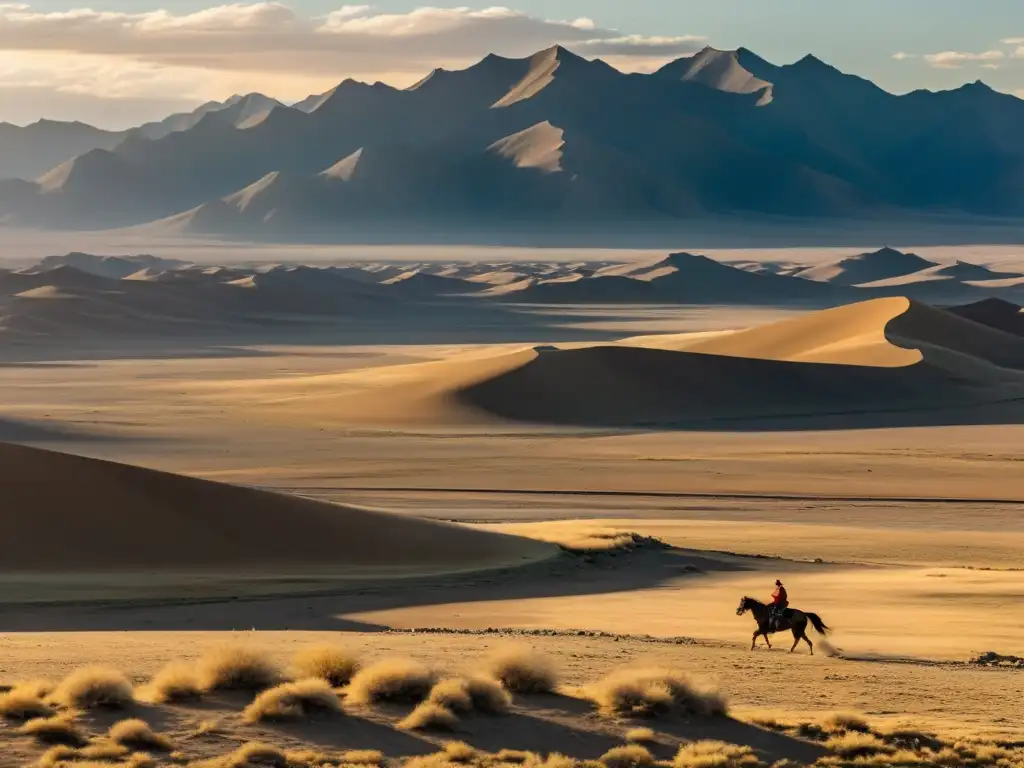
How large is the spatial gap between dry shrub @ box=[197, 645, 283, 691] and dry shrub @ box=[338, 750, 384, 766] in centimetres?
183

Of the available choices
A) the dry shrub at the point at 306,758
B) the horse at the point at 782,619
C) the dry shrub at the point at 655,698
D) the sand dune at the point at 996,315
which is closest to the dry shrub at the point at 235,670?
the dry shrub at the point at 306,758

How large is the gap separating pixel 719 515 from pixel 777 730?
949 inches

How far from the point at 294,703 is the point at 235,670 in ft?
2.86

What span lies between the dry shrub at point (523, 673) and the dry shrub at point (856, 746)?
2505 mm

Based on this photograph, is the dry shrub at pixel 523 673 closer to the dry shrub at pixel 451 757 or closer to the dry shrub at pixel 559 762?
the dry shrub at pixel 451 757

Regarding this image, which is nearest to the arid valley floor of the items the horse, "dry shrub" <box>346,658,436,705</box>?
"dry shrub" <box>346,658,436,705</box>

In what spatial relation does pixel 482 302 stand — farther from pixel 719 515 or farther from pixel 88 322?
pixel 719 515

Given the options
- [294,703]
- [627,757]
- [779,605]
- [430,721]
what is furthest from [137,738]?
[779,605]

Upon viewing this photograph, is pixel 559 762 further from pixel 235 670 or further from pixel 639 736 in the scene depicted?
pixel 235 670

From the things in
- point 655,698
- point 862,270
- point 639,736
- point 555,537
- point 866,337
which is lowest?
point 639,736

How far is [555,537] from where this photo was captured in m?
31.0

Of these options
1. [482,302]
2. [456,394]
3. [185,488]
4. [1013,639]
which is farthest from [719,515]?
[482,302]

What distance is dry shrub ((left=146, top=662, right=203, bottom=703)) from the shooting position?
14.6 meters

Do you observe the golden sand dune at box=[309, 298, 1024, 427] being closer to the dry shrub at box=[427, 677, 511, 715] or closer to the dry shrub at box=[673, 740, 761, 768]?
the dry shrub at box=[427, 677, 511, 715]
